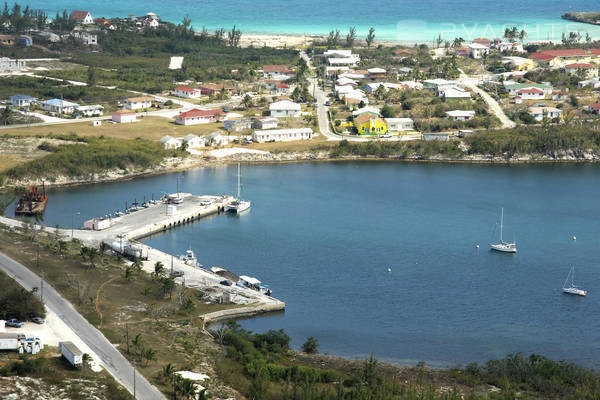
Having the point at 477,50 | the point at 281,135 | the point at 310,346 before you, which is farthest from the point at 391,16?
the point at 310,346

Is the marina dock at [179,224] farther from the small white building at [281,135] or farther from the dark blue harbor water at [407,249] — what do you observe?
the small white building at [281,135]

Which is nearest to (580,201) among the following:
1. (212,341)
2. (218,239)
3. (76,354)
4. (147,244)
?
(218,239)

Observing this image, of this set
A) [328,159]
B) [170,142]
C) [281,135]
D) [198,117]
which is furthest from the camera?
[198,117]

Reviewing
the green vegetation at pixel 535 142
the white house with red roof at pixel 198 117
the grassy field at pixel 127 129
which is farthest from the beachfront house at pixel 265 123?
the green vegetation at pixel 535 142

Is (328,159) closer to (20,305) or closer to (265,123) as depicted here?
(265,123)

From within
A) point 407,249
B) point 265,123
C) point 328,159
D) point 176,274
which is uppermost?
point 265,123

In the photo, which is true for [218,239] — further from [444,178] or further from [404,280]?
[444,178]

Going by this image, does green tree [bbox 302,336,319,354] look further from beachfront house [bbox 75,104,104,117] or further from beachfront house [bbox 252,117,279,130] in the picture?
beachfront house [bbox 75,104,104,117]

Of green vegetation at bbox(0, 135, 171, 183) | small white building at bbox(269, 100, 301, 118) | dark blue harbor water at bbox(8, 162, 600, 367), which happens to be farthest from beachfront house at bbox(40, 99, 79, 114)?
dark blue harbor water at bbox(8, 162, 600, 367)
